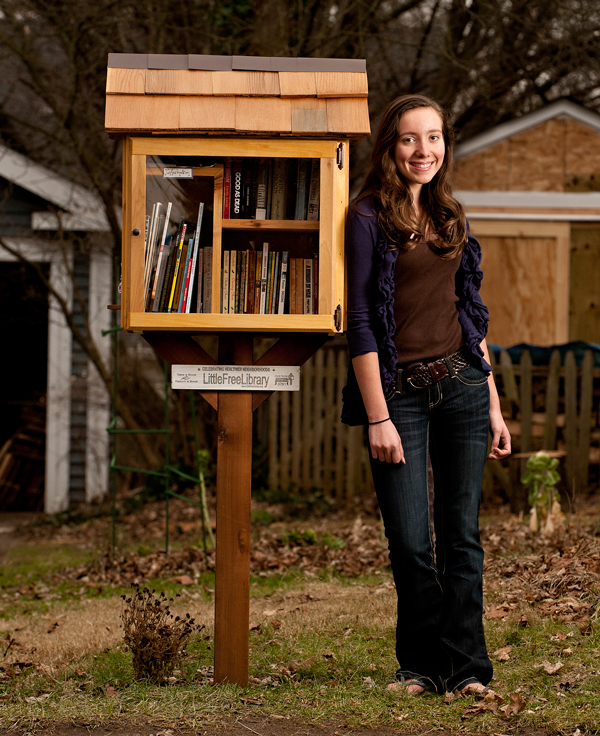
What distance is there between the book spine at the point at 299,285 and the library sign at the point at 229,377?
0.25m

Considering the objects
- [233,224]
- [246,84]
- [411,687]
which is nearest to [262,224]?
[233,224]

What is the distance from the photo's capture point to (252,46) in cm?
984

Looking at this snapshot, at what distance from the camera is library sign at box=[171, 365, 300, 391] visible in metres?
3.49

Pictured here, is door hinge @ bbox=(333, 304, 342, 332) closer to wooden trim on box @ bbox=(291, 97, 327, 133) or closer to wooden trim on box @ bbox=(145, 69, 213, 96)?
wooden trim on box @ bbox=(291, 97, 327, 133)

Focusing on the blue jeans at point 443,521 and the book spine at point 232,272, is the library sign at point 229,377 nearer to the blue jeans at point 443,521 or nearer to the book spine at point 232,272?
the book spine at point 232,272

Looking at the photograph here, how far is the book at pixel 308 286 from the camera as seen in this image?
3.43 meters

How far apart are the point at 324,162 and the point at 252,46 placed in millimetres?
7091

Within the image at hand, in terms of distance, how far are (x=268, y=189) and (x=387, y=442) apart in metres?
1.15

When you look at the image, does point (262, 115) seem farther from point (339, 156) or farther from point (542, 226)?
point (542, 226)

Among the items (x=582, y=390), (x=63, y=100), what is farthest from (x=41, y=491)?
(x=582, y=390)

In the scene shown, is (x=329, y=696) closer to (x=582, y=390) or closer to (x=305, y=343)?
(x=305, y=343)

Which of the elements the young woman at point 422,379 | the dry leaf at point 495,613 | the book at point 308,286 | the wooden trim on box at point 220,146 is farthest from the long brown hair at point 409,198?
the dry leaf at point 495,613

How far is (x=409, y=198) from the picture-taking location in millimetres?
3211

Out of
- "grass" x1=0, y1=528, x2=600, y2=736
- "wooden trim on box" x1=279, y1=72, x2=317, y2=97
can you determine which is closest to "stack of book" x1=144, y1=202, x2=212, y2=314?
"wooden trim on box" x1=279, y1=72, x2=317, y2=97
